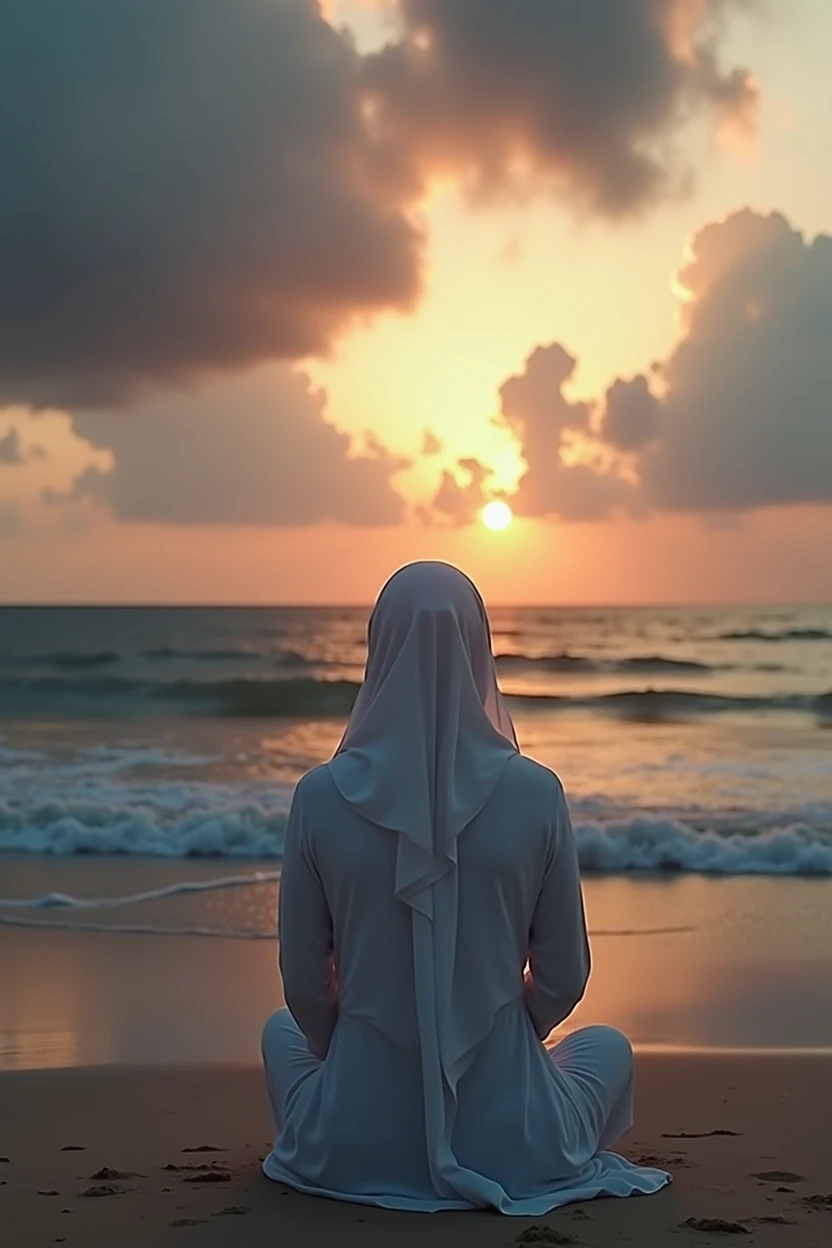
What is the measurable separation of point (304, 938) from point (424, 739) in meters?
0.54

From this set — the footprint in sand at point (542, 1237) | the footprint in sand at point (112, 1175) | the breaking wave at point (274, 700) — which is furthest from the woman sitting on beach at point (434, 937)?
the breaking wave at point (274, 700)

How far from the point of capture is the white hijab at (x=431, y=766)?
298 centimetres

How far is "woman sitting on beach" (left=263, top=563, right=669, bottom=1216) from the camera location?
3.01 metres

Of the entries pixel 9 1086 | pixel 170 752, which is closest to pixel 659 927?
pixel 9 1086

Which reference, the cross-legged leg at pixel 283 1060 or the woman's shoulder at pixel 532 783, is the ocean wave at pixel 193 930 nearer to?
the cross-legged leg at pixel 283 1060

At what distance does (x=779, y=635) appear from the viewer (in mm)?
39500

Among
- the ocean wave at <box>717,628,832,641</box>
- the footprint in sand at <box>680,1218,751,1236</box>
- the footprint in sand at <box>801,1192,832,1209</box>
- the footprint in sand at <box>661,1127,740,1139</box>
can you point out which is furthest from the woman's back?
the ocean wave at <box>717,628,832,641</box>

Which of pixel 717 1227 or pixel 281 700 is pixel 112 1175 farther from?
pixel 281 700

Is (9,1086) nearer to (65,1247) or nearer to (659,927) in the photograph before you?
(65,1247)

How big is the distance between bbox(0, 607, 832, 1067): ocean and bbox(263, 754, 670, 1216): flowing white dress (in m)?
2.63

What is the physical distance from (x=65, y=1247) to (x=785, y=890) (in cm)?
701

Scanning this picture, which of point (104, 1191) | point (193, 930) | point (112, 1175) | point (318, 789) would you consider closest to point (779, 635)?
point (193, 930)

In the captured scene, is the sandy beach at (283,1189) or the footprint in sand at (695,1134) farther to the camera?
the footprint in sand at (695,1134)

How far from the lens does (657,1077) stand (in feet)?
17.0
